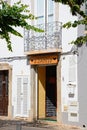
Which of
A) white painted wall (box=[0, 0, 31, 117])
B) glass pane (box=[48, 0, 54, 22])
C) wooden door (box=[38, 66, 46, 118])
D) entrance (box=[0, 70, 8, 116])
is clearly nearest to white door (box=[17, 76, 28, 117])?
white painted wall (box=[0, 0, 31, 117])

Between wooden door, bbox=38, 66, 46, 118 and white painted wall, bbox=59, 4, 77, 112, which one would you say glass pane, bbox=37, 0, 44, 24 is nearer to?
white painted wall, bbox=59, 4, 77, 112

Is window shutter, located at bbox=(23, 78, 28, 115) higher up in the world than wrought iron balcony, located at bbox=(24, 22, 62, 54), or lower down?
lower down

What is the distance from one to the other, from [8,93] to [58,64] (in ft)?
15.0

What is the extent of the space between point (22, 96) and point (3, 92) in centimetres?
193

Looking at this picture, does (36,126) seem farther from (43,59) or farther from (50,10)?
(50,10)

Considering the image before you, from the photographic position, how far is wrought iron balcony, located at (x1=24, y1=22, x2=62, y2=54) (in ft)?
69.1

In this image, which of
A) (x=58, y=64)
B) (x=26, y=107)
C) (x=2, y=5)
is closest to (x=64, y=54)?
(x=58, y=64)

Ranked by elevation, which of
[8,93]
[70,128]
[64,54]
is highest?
[64,54]

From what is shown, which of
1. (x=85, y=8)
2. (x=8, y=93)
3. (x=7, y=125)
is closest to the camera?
(x=85, y=8)

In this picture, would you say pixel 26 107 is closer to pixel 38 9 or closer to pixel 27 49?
pixel 27 49

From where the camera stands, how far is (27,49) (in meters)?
Answer: 22.5

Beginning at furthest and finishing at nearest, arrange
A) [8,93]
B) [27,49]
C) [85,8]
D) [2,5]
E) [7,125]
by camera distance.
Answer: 1. [8,93]
2. [27,49]
3. [7,125]
4. [85,8]
5. [2,5]

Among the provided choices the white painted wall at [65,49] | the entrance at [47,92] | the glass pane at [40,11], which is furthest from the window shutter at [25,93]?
the glass pane at [40,11]

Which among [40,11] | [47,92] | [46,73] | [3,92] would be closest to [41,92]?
[47,92]
